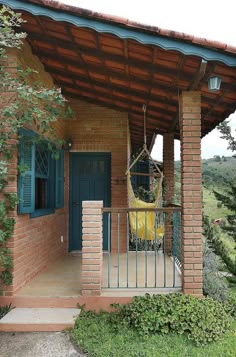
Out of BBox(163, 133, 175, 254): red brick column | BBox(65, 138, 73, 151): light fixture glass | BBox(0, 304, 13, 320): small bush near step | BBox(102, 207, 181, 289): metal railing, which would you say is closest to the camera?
BBox(0, 304, 13, 320): small bush near step

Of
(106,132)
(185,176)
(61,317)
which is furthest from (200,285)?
(106,132)

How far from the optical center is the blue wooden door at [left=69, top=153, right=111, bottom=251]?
741 centimetres

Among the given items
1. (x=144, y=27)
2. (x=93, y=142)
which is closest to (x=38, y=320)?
(x=144, y=27)

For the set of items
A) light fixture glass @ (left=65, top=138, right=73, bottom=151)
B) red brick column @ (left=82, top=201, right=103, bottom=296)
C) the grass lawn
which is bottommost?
the grass lawn

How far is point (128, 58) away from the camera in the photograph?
13.2 ft

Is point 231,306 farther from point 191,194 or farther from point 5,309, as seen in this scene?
point 5,309

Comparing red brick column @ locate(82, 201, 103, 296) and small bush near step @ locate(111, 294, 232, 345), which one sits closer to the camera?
small bush near step @ locate(111, 294, 232, 345)

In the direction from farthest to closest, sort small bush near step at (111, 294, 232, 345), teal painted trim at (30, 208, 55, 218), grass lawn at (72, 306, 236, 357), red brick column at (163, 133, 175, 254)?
red brick column at (163, 133, 175, 254), teal painted trim at (30, 208, 55, 218), small bush near step at (111, 294, 232, 345), grass lawn at (72, 306, 236, 357)

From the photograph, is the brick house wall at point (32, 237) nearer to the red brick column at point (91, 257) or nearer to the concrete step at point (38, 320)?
the concrete step at point (38, 320)

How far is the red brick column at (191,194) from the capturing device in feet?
13.4

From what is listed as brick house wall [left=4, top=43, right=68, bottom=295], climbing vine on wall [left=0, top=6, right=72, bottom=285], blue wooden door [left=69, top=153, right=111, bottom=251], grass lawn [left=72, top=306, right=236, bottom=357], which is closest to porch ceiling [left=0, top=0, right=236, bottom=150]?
brick house wall [left=4, top=43, right=68, bottom=295]

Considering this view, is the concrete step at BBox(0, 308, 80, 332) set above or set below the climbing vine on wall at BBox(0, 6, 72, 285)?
below

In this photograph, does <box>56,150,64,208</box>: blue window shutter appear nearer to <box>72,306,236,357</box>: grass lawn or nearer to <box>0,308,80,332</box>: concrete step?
<box>0,308,80,332</box>: concrete step

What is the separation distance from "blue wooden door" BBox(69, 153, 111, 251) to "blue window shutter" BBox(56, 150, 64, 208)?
0.59 metres
